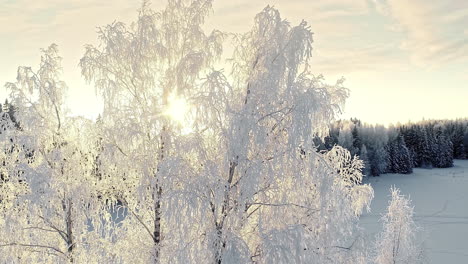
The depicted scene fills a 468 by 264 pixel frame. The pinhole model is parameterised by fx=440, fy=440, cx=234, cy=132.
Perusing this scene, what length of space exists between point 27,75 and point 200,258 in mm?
5114

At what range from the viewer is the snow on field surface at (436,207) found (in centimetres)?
2802

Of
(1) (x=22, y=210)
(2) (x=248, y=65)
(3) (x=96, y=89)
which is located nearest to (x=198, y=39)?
(2) (x=248, y=65)

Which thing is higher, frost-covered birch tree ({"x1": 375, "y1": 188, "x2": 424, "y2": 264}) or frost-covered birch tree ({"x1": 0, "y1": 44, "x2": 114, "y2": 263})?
frost-covered birch tree ({"x1": 0, "y1": 44, "x2": 114, "y2": 263})

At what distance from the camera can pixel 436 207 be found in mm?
39844

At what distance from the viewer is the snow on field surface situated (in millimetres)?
28016

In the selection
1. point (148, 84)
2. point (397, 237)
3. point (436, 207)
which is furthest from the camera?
point (436, 207)

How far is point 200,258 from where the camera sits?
6.84 m

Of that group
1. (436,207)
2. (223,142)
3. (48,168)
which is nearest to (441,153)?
(436,207)

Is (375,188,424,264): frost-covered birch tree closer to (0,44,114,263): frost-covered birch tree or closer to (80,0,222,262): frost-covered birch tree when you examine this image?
(80,0,222,262): frost-covered birch tree

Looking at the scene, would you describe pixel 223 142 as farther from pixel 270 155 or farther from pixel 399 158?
pixel 399 158

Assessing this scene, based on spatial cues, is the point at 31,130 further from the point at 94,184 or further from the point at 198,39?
the point at 198,39

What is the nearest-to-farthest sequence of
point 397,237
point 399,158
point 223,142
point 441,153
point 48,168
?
point 223,142
point 48,168
point 397,237
point 399,158
point 441,153

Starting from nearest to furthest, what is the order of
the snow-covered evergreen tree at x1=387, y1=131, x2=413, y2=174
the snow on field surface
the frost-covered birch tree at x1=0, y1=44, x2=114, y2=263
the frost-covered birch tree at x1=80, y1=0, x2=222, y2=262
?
the frost-covered birch tree at x1=80, y1=0, x2=222, y2=262 → the frost-covered birch tree at x1=0, y1=44, x2=114, y2=263 → the snow on field surface → the snow-covered evergreen tree at x1=387, y1=131, x2=413, y2=174

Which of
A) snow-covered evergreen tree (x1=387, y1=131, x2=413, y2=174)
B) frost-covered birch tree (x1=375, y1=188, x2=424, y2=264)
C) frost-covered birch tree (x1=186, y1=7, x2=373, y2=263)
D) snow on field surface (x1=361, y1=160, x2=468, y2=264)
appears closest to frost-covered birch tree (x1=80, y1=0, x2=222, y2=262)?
frost-covered birch tree (x1=186, y1=7, x2=373, y2=263)
